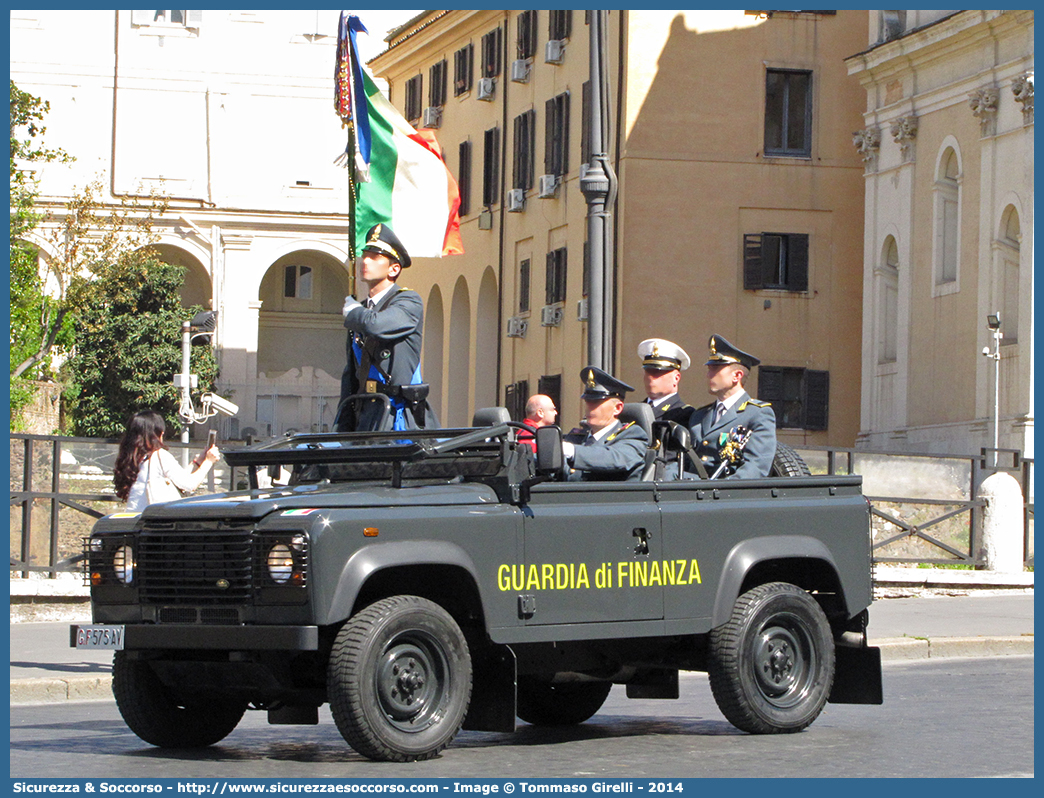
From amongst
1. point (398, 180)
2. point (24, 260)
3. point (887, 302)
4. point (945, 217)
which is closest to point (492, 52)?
point (887, 302)

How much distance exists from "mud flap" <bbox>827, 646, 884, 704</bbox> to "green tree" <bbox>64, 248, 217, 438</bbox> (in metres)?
58.6

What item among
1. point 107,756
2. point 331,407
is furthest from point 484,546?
point 331,407

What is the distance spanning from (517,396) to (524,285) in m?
2.90

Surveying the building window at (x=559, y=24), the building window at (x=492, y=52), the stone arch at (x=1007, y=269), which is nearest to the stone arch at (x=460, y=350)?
the building window at (x=492, y=52)

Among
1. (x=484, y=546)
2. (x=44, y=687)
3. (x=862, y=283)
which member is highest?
(x=862, y=283)

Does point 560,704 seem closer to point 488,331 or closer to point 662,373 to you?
point 662,373

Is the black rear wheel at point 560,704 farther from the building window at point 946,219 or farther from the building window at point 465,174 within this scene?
the building window at point 465,174

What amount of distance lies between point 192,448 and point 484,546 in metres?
11.5

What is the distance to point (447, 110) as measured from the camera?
57500mm

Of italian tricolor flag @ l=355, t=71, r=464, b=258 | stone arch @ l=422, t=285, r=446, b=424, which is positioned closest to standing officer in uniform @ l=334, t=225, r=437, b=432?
italian tricolor flag @ l=355, t=71, r=464, b=258

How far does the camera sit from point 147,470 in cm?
1384

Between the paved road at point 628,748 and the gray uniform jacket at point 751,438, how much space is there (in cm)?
138

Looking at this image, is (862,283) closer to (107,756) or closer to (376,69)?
(376,69)

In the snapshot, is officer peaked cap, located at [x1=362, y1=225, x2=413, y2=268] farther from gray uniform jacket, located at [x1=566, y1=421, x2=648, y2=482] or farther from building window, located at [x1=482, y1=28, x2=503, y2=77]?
building window, located at [x1=482, y1=28, x2=503, y2=77]
